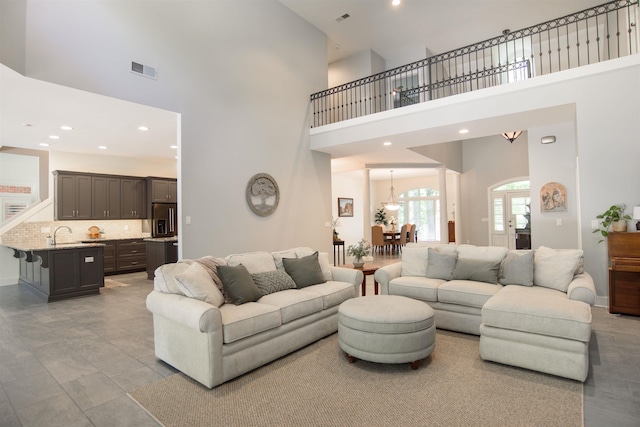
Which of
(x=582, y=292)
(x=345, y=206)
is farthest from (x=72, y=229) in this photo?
(x=582, y=292)

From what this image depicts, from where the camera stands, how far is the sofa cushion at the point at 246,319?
256 centimetres

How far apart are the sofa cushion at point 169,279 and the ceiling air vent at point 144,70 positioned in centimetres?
292

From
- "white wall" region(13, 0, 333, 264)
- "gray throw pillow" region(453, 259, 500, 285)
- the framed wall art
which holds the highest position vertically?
"white wall" region(13, 0, 333, 264)

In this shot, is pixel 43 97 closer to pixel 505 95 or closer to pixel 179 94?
pixel 179 94

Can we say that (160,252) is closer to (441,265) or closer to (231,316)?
(231,316)

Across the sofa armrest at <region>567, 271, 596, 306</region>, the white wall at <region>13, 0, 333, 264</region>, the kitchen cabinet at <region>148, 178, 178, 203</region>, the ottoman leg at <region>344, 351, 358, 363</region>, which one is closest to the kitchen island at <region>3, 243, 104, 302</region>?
the white wall at <region>13, 0, 333, 264</region>

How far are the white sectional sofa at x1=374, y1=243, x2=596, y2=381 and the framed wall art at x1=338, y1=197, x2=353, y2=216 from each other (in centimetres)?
779

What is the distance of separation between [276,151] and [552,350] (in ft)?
16.8

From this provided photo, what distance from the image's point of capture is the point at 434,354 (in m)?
3.04

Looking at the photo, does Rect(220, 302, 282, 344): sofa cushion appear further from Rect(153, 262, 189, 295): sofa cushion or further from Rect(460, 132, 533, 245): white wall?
Rect(460, 132, 533, 245): white wall

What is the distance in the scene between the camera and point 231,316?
8.79 feet

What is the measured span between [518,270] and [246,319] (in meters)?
2.95

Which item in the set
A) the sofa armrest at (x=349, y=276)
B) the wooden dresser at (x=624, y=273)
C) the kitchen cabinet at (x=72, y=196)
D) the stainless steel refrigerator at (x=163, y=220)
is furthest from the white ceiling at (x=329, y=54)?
the wooden dresser at (x=624, y=273)

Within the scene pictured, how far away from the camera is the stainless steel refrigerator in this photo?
8352 millimetres
